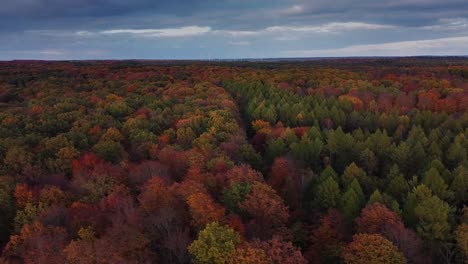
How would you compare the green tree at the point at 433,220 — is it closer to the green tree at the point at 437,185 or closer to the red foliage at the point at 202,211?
the green tree at the point at 437,185

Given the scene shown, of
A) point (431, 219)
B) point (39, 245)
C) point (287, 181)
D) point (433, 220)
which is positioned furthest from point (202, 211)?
point (433, 220)

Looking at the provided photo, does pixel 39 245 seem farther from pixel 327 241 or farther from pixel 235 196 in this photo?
pixel 327 241

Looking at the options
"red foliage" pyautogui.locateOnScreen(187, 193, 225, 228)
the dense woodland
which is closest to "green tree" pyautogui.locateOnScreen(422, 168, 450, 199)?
the dense woodland

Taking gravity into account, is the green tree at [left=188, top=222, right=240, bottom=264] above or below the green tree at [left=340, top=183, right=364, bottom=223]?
above

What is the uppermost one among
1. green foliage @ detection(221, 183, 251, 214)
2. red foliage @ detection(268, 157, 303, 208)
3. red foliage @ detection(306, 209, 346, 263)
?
green foliage @ detection(221, 183, 251, 214)

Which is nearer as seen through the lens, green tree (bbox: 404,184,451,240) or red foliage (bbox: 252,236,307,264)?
red foliage (bbox: 252,236,307,264)

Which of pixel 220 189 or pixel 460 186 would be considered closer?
pixel 220 189

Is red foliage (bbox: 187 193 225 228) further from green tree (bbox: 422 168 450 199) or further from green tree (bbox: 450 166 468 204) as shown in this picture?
green tree (bbox: 450 166 468 204)

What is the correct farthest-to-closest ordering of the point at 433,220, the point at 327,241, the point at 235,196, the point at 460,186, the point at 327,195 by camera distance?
the point at 460,186 → the point at 327,195 → the point at 235,196 → the point at 433,220 → the point at 327,241

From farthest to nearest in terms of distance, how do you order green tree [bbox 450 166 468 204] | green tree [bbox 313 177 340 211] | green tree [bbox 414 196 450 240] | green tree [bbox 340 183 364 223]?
green tree [bbox 450 166 468 204] < green tree [bbox 313 177 340 211] < green tree [bbox 340 183 364 223] < green tree [bbox 414 196 450 240]
